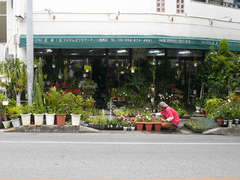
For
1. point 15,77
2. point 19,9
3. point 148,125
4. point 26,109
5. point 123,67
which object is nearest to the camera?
point 26,109

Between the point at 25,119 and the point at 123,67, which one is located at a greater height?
the point at 123,67

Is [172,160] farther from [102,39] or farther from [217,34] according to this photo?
[217,34]

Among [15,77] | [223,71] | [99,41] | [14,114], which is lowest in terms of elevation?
[14,114]

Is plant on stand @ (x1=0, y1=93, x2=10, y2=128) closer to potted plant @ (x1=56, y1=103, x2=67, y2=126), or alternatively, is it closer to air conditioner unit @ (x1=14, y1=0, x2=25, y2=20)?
potted plant @ (x1=56, y1=103, x2=67, y2=126)

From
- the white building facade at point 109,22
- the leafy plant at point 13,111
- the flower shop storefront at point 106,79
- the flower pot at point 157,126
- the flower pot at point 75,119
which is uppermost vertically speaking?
the white building facade at point 109,22

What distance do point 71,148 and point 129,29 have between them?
8410 millimetres

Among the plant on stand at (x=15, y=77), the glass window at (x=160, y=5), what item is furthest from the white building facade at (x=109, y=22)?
the plant on stand at (x=15, y=77)

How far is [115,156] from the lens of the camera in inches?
278

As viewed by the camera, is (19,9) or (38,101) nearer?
(38,101)

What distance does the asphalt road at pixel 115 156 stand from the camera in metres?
5.72

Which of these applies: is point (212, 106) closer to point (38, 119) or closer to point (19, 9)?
A: point (38, 119)

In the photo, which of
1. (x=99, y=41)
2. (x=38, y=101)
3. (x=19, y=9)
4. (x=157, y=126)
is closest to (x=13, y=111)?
(x=38, y=101)

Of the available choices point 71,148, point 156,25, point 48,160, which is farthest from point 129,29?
point 48,160

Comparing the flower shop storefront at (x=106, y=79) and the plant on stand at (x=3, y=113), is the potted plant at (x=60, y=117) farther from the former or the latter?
the plant on stand at (x=3, y=113)
